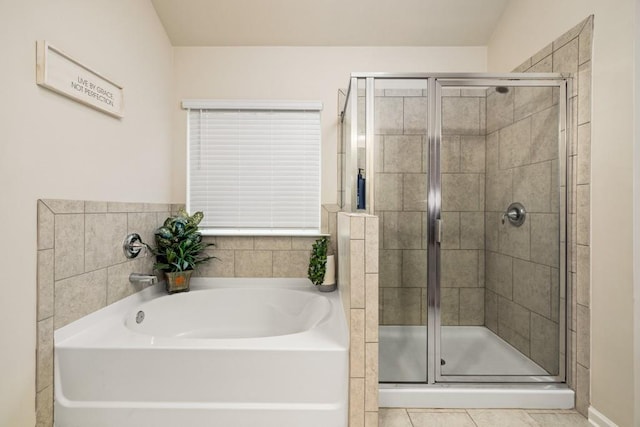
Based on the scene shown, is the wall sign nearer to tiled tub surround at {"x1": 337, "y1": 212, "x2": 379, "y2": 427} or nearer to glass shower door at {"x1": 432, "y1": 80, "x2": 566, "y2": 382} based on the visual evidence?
tiled tub surround at {"x1": 337, "y1": 212, "x2": 379, "y2": 427}

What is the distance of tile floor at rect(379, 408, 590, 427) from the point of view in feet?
4.73

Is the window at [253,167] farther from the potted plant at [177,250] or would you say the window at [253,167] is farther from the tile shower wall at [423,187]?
the tile shower wall at [423,187]

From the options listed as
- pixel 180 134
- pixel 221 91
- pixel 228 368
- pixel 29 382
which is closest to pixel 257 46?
pixel 221 91

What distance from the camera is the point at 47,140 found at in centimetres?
125

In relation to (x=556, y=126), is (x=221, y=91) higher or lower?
higher

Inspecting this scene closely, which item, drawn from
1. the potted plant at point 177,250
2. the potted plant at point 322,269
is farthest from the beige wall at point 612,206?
the potted plant at point 177,250

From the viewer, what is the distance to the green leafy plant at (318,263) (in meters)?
2.09

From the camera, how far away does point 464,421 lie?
4.78 feet

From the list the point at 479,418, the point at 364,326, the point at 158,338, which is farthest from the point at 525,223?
the point at 158,338

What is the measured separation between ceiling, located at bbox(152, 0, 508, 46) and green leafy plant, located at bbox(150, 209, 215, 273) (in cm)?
139

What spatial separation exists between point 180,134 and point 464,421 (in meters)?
2.57

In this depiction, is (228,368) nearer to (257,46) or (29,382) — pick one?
(29,382)

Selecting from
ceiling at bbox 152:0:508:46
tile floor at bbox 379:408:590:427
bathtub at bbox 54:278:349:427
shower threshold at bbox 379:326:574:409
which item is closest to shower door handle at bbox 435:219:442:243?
shower threshold at bbox 379:326:574:409

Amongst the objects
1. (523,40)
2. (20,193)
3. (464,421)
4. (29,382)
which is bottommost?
(464,421)
